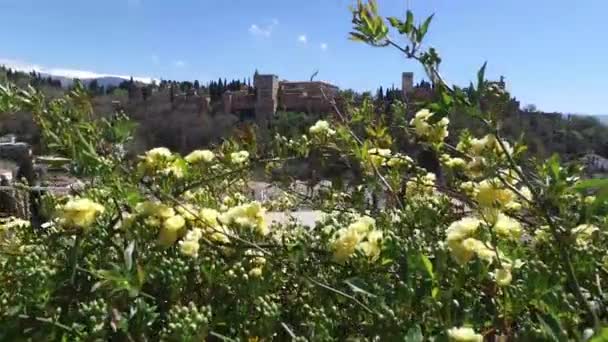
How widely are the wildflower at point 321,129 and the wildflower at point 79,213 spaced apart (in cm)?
83

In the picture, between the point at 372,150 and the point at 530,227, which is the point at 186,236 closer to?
the point at 372,150

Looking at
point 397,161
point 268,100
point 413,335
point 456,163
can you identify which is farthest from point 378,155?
point 268,100

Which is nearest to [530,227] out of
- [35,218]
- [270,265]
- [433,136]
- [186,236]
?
[433,136]

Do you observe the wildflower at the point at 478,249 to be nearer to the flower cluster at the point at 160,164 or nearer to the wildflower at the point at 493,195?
the wildflower at the point at 493,195

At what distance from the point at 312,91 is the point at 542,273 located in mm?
1627

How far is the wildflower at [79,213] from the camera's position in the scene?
1.29 m

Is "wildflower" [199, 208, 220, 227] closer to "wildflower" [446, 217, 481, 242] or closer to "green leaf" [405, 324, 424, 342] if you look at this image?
"wildflower" [446, 217, 481, 242]

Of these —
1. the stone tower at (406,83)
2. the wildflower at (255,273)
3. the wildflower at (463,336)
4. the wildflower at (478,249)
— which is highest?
the stone tower at (406,83)

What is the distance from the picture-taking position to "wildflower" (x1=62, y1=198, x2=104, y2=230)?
1295 millimetres

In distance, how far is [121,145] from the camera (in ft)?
4.63

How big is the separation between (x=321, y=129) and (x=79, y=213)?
2.92 ft

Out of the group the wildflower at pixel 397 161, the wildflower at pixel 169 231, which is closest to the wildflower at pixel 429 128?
the wildflower at pixel 397 161

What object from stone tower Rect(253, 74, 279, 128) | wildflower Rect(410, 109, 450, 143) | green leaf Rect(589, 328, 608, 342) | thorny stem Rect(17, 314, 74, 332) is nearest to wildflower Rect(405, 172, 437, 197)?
wildflower Rect(410, 109, 450, 143)

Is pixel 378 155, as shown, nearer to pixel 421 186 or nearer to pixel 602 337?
pixel 421 186
